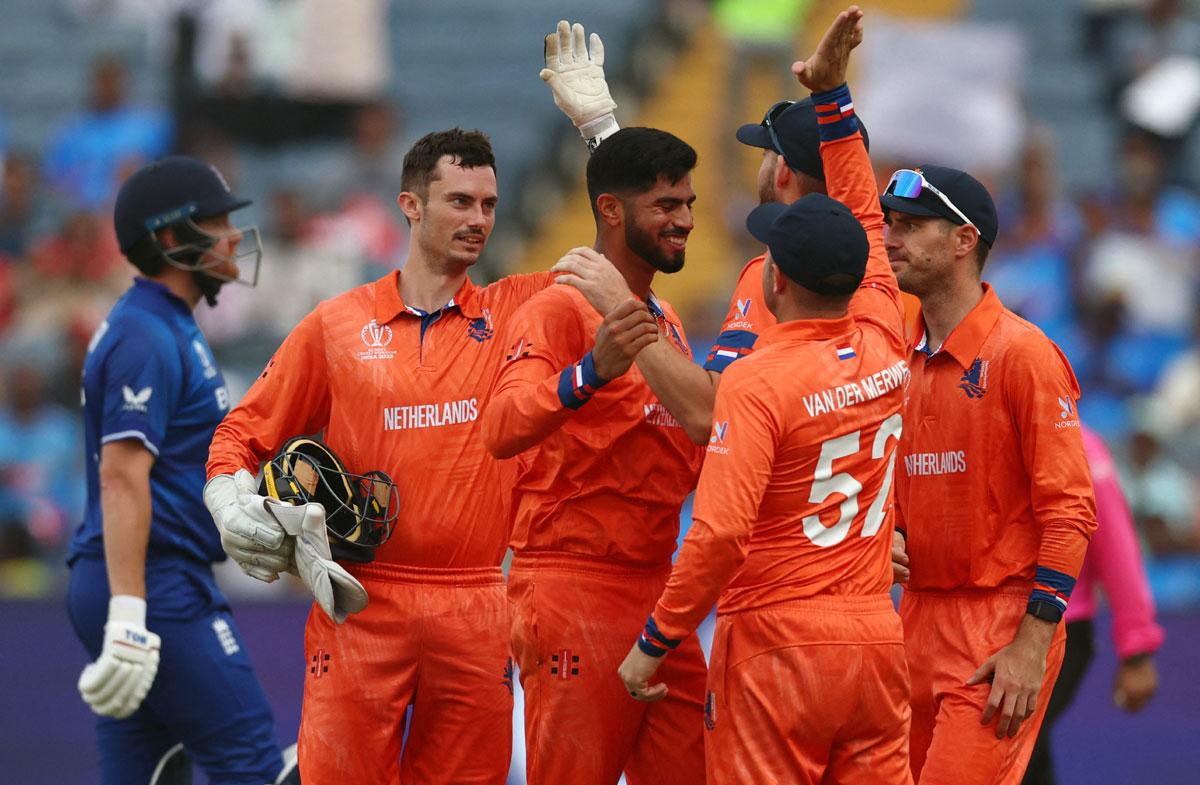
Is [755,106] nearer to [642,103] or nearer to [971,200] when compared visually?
[642,103]

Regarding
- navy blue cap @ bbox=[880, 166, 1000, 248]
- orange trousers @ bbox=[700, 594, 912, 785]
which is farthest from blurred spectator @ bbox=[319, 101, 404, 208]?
orange trousers @ bbox=[700, 594, 912, 785]

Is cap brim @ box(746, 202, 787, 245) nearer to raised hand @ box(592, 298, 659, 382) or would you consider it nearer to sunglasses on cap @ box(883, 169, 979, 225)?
raised hand @ box(592, 298, 659, 382)

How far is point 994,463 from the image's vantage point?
241 inches

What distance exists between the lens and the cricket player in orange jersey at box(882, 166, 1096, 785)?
19.4 feet

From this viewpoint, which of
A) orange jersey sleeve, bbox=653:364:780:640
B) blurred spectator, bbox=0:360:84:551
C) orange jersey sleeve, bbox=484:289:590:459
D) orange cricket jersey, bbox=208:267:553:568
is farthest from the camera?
blurred spectator, bbox=0:360:84:551

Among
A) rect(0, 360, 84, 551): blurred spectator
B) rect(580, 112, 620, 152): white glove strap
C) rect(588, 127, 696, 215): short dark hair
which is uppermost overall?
rect(580, 112, 620, 152): white glove strap

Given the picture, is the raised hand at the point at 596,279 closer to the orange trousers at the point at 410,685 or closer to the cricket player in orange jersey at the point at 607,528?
the cricket player in orange jersey at the point at 607,528

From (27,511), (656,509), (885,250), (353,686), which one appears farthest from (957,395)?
(27,511)

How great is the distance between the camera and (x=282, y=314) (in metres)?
14.0

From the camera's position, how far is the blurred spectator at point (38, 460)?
474 inches

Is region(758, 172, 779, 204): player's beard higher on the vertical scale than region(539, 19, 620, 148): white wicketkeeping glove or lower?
lower

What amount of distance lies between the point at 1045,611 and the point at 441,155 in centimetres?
275

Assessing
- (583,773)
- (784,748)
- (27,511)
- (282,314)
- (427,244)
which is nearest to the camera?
(784,748)

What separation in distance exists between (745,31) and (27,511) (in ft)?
25.4
